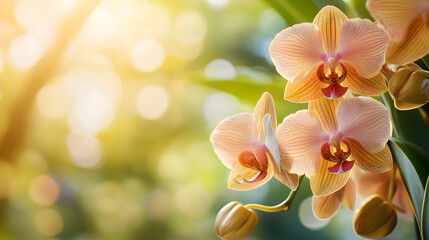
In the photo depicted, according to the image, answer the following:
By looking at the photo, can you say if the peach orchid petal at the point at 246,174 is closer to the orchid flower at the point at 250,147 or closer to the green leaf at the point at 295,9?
the orchid flower at the point at 250,147

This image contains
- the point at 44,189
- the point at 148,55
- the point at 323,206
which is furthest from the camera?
the point at 148,55

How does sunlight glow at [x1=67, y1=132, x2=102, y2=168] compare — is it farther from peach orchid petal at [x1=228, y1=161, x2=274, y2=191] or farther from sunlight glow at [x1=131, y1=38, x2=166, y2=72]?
peach orchid petal at [x1=228, y1=161, x2=274, y2=191]

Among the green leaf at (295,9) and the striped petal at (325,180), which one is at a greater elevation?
the green leaf at (295,9)

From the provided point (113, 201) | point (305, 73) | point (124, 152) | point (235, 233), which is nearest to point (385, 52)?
point (305, 73)

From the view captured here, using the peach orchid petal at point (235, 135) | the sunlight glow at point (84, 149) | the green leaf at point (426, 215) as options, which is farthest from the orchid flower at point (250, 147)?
the sunlight glow at point (84, 149)

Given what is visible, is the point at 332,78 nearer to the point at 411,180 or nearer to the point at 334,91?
the point at 334,91

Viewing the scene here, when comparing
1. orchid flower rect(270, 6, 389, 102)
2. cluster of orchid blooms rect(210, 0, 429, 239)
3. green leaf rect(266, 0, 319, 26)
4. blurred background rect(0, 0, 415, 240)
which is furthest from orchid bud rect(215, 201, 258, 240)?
blurred background rect(0, 0, 415, 240)

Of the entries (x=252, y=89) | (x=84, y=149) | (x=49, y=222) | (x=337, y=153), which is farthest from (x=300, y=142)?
(x=49, y=222)
